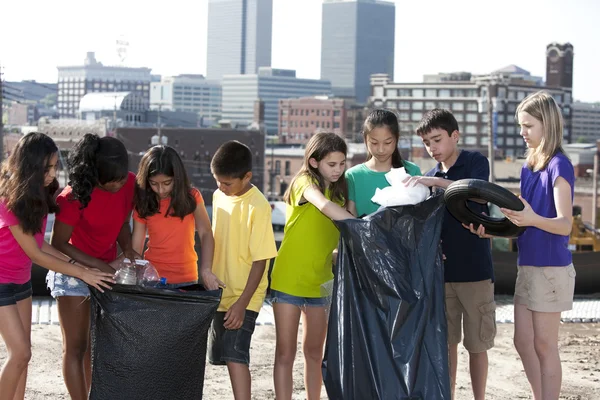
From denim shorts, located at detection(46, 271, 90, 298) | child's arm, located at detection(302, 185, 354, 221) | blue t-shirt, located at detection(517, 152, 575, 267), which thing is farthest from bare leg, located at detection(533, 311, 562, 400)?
denim shorts, located at detection(46, 271, 90, 298)

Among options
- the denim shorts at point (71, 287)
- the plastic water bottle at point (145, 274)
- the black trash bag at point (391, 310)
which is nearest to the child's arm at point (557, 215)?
the black trash bag at point (391, 310)

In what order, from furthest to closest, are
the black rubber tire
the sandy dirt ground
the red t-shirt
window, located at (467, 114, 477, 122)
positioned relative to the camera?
1. window, located at (467, 114, 477, 122)
2. the sandy dirt ground
3. the red t-shirt
4. the black rubber tire

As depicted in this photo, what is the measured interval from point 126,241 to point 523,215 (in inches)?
81.1

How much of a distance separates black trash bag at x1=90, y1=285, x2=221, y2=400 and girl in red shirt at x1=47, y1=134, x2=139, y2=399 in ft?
1.37

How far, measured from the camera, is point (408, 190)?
14.4 feet

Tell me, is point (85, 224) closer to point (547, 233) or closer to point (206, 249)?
point (206, 249)

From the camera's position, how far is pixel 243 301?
4617 millimetres

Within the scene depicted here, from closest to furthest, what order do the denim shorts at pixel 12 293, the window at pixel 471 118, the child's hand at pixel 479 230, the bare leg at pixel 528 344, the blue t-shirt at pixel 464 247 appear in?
1. the denim shorts at pixel 12 293
2. the child's hand at pixel 479 230
3. the bare leg at pixel 528 344
4. the blue t-shirt at pixel 464 247
5. the window at pixel 471 118

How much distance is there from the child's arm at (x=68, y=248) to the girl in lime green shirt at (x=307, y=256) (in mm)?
908

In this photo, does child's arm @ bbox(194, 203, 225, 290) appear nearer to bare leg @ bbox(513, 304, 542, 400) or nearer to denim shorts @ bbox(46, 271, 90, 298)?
denim shorts @ bbox(46, 271, 90, 298)

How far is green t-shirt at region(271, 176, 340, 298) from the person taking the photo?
4.77 meters

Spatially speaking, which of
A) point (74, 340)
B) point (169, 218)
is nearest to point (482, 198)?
point (169, 218)

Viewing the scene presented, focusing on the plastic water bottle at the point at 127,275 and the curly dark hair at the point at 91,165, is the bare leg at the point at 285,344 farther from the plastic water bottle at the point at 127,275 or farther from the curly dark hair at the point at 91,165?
the curly dark hair at the point at 91,165

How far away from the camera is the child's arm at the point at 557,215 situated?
430 cm
